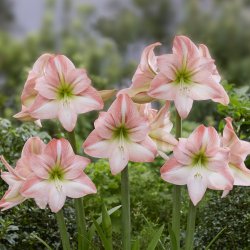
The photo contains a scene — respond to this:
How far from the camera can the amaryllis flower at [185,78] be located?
8.65 feet

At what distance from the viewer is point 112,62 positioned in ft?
51.0

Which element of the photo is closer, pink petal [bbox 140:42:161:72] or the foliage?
pink petal [bbox 140:42:161:72]

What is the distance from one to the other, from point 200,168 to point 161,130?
0.71 feet

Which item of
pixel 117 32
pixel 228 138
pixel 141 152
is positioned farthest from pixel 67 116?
pixel 117 32

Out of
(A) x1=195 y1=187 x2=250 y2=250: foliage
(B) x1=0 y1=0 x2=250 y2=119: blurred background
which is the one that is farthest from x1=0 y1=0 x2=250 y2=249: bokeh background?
(A) x1=195 y1=187 x2=250 y2=250: foliage

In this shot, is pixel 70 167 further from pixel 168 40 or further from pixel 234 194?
pixel 168 40

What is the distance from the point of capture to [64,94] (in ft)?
8.74

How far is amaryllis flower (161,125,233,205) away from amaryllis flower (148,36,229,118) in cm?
10

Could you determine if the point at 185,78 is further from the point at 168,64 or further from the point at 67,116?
the point at 67,116

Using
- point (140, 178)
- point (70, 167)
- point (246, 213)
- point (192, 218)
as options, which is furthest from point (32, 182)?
point (140, 178)

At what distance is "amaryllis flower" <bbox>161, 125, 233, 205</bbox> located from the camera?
2.62 metres

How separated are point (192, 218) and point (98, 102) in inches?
23.2

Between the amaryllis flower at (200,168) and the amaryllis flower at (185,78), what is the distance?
0.34 feet

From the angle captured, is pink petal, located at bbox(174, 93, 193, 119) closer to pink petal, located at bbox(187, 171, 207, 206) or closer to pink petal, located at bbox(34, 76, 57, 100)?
pink petal, located at bbox(187, 171, 207, 206)
